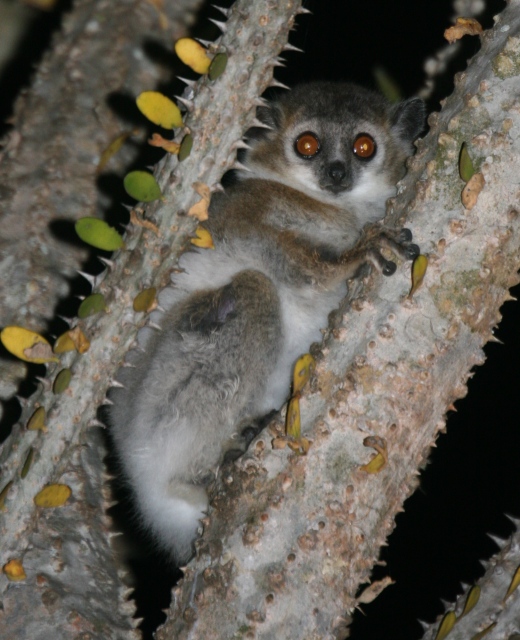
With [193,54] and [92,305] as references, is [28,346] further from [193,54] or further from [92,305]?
[193,54]

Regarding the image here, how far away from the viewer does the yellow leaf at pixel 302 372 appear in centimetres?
282

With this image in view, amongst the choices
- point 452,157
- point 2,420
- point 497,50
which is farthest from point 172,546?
point 497,50

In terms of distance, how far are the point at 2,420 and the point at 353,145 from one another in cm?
282

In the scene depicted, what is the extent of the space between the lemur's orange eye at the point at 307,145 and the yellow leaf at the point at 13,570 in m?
3.10

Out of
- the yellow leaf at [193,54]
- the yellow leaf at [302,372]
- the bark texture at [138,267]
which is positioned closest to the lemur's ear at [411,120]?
the bark texture at [138,267]

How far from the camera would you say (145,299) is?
8.95 feet

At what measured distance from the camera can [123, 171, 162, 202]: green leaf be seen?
8.65ft

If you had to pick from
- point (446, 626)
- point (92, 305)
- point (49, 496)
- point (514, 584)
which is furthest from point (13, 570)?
point (514, 584)

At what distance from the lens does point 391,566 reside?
6781 millimetres

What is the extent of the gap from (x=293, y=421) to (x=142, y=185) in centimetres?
99

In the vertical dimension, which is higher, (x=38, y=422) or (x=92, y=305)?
(x=92, y=305)

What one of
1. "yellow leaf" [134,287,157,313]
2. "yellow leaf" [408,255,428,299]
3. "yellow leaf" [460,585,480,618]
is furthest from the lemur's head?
"yellow leaf" [460,585,480,618]

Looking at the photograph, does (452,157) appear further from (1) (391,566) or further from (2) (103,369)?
(1) (391,566)

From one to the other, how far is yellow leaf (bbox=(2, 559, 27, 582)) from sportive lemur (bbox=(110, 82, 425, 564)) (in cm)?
118
